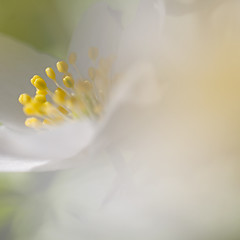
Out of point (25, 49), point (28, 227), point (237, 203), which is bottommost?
point (237, 203)

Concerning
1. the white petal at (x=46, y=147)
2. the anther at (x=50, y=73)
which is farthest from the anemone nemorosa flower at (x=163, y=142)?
the anther at (x=50, y=73)

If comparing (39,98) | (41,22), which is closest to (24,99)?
(39,98)

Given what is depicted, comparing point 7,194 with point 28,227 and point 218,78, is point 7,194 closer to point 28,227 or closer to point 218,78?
point 28,227

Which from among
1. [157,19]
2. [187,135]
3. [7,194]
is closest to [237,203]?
[187,135]

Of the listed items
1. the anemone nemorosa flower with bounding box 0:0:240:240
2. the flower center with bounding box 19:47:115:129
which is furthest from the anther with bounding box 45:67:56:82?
the anemone nemorosa flower with bounding box 0:0:240:240

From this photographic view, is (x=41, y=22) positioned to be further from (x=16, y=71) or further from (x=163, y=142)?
(x=163, y=142)
